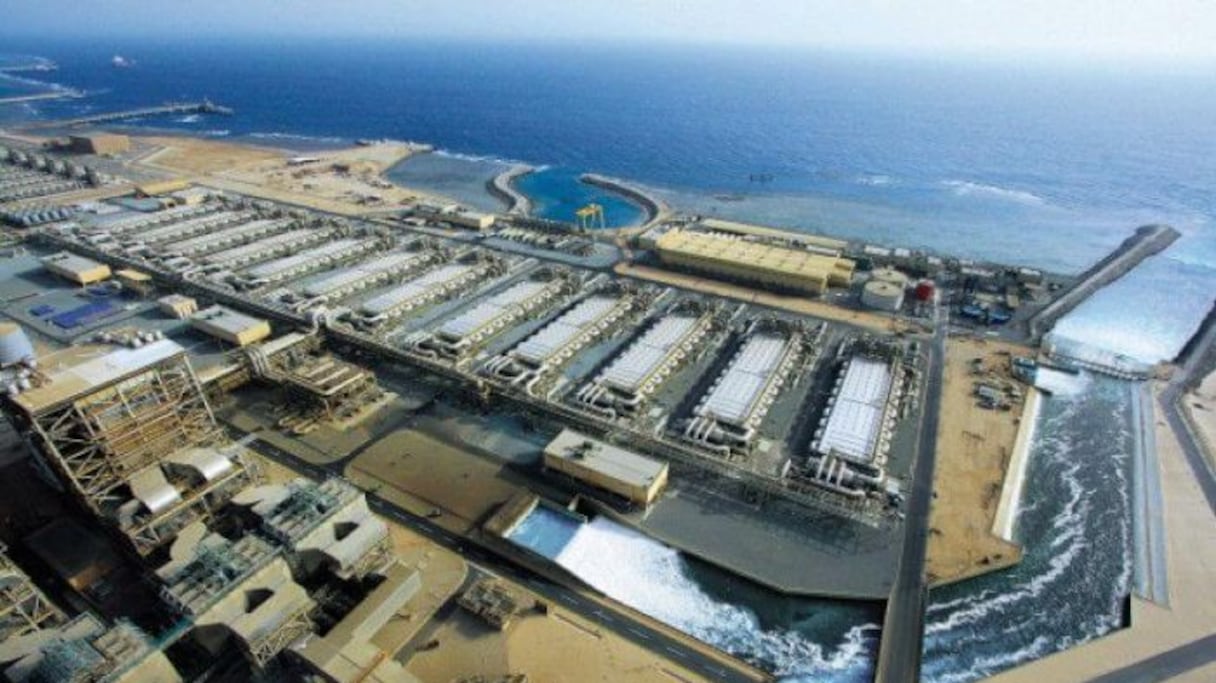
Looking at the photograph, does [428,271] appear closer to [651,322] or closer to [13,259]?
[651,322]

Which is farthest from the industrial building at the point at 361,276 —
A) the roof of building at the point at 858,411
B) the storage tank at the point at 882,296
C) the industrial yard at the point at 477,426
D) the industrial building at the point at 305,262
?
the storage tank at the point at 882,296

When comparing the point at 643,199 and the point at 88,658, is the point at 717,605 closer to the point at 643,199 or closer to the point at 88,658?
the point at 88,658

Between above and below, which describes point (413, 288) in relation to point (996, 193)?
above

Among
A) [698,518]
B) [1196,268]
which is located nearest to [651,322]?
[698,518]

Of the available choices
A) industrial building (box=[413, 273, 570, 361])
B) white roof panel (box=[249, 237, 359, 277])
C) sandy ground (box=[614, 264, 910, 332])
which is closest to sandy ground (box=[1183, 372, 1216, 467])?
sandy ground (box=[614, 264, 910, 332])

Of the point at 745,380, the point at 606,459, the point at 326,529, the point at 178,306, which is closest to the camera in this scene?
the point at 326,529

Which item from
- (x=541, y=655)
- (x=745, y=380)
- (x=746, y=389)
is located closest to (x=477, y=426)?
(x=541, y=655)

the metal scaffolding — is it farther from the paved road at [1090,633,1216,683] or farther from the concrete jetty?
the concrete jetty
